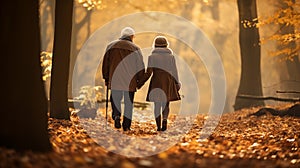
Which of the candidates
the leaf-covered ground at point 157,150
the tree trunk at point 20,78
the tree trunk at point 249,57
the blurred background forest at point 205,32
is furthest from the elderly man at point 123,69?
the blurred background forest at point 205,32

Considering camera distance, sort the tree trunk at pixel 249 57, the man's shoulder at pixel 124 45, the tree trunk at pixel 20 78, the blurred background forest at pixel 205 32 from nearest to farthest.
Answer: the tree trunk at pixel 20 78 → the man's shoulder at pixel 124 45 → the tree trunk at pixel 249 57 → the blurred background forest at pixel 205 32

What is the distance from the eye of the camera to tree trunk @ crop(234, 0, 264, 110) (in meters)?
16.9

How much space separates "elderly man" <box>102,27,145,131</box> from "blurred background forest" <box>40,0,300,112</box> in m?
12.8

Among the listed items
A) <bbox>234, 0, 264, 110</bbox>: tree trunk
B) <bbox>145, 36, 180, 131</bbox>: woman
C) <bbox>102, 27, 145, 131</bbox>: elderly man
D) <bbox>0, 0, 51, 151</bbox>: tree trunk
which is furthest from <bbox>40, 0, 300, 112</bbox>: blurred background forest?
<bbox>0, 0, 51, 151</bbox>: tree trunk

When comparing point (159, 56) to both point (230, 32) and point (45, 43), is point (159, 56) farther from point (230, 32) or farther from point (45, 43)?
point (230, 32)

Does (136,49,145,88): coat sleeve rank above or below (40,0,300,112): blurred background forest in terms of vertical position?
below

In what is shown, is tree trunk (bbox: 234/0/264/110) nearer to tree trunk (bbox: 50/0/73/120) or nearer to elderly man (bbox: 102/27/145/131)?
elderly man (bbox: 102/27/145/131)

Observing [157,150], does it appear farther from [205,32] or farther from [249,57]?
[205,32]

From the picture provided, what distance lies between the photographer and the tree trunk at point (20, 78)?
556 cm

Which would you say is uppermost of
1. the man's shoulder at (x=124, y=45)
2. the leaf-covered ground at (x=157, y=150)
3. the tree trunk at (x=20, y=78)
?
the man's shoulder at (x=124, y=45)

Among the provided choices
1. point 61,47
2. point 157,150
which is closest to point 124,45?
point 61,47

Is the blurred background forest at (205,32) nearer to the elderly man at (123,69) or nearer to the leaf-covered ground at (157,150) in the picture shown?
the elderly man at (123,69)

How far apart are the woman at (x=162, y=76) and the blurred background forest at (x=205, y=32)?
12.6 m

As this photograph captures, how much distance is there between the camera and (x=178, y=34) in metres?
34.8
